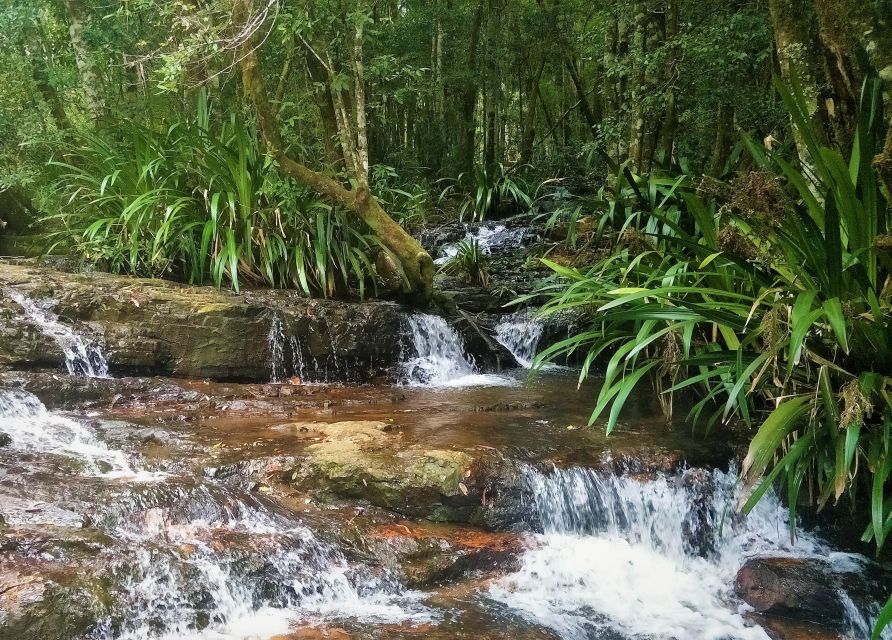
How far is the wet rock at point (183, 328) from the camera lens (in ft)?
15.9

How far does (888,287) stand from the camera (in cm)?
292

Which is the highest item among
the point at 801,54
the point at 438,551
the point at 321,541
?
the point at 801,54

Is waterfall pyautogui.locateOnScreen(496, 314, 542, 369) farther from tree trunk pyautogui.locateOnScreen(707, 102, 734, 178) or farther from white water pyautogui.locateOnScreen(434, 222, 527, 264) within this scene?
tree trunk pyautogui.locateOnScreen(707, 102, 734, 178)

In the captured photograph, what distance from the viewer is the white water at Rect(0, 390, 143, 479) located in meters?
3.42

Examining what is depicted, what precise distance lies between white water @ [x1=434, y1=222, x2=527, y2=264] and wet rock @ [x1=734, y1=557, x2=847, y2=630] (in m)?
6.16

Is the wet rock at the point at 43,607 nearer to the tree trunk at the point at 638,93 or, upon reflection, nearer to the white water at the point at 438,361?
the white water at the point at 438,361

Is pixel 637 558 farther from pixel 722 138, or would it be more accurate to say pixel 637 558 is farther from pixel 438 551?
pixel 722 138

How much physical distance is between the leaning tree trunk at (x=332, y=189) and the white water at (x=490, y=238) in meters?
2.59

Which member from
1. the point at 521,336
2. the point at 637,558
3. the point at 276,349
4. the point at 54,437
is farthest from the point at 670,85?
the point at 54,437

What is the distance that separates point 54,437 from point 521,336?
4.39m

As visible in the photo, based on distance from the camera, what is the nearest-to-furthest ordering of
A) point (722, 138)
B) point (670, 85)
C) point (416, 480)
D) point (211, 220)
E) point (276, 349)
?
point (416, 480) → point (276, 349) → point (211, 220) → point (670, 85) → point (722, 138)

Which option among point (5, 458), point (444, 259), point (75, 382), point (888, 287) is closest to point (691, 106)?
point (444, 259)

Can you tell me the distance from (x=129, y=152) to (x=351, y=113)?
251cm

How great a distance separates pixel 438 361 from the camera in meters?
6.11
